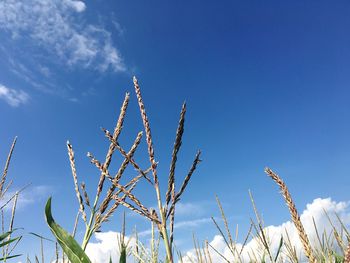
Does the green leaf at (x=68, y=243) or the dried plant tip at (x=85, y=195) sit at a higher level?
the dried plant tip at (x=85, y=195)

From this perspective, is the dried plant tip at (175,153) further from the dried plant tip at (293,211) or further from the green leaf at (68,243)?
the green leaf at (68,243)

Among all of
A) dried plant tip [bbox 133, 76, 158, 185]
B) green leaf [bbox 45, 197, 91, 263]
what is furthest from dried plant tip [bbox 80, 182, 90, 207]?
dried plant tip [bbox 133, 76, 158, 185]

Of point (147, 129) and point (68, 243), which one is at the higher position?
point (147, 129)

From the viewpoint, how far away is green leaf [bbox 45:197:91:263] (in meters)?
2.05

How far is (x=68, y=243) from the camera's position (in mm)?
2080

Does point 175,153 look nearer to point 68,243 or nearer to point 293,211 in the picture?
point 293,211

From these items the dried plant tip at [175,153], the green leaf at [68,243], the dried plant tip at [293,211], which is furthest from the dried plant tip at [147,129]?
the green leaf at [68,243]

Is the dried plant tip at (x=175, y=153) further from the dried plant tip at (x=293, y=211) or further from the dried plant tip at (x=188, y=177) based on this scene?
the dried plant tip at (x=293, y=211)

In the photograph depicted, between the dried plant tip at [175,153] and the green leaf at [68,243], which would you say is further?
the green leaf at [68,243]

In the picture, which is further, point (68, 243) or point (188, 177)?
point (68, 243)

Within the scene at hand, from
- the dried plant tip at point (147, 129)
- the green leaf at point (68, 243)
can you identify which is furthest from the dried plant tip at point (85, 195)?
the dried plant tip at point (147, 129)

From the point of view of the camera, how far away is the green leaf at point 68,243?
2055 mm

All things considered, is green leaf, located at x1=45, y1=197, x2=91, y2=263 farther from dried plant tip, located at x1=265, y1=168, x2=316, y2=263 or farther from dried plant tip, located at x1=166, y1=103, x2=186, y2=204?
dried plant tip, located at x1=265, y1=168, x2=316, y2=263

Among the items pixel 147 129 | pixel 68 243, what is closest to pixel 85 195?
pixel 68 243
